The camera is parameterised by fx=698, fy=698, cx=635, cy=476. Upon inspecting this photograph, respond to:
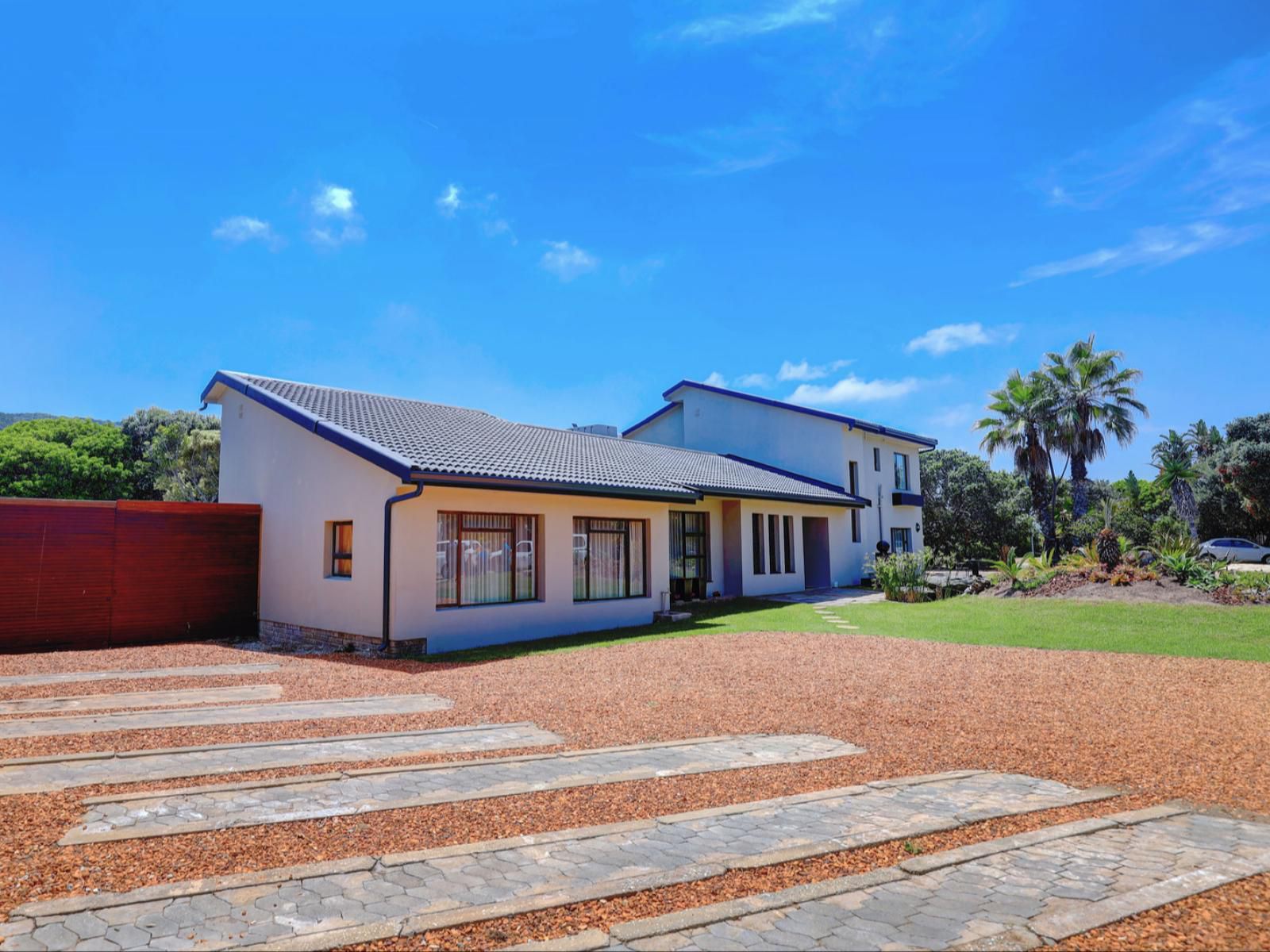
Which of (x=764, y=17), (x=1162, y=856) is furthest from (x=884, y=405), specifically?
(x=1162, y=856)

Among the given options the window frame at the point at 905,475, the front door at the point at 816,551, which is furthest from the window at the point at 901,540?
the front door at the point at 816,551

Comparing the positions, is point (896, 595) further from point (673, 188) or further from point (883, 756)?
point (883, 756)

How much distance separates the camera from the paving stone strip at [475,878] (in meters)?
2.92

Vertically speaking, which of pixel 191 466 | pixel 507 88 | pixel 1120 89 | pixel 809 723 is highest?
pixel 507 88

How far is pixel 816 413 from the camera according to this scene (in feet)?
83.4

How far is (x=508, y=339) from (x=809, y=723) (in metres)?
16.2

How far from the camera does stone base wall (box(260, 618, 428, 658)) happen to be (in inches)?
450

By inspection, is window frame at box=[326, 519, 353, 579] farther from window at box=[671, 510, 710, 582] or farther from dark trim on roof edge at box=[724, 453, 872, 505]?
dark trim on roof edge at box=[724, 453, 872, 505]

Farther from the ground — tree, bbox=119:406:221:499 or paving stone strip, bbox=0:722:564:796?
tree, bbox=119:406:221:499

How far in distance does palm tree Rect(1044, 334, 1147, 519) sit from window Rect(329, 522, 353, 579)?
26731mm

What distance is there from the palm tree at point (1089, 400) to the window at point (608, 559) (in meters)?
20.8

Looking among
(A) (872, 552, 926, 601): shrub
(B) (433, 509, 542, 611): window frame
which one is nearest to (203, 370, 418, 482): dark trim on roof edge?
(B) (433, 509, 542, 611): window frame

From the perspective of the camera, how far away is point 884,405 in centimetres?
3036

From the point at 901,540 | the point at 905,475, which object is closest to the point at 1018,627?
the point at 901,540
